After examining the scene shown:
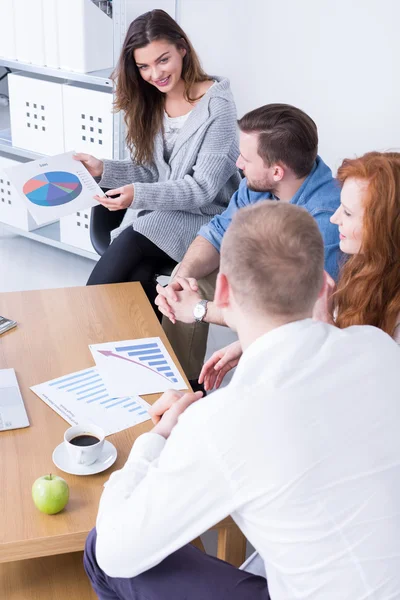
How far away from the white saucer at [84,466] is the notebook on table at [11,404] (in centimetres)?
13

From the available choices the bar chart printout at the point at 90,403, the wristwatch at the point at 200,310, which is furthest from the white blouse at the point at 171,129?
the bar chart printout at the point at 90,403

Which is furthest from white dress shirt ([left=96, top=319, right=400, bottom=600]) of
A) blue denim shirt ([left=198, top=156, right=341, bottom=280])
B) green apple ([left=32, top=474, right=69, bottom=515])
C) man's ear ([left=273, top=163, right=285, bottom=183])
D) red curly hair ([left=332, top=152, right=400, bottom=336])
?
man's ear ([left=273, top=163, right=285, bottom=183])

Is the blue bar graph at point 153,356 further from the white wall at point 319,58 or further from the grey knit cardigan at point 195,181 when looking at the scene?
the white wall at point 319,58

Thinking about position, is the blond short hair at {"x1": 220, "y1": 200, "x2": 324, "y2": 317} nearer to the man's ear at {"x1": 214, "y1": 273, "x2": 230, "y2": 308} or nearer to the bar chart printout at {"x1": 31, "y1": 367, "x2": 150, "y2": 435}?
the man's ear at {"x1": 214, "y1": 273, "x2": 230, "y2": 308}

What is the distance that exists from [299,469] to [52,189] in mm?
1569

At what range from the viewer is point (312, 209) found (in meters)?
2.00

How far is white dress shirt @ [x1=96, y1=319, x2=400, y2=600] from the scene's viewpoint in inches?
35.7

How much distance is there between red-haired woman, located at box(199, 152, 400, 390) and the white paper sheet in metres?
0.82

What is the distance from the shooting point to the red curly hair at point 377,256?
1575 mm

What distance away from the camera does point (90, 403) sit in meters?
1.56

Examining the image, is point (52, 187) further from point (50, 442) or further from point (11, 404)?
point (50, 442)

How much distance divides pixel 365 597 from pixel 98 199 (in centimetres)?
160

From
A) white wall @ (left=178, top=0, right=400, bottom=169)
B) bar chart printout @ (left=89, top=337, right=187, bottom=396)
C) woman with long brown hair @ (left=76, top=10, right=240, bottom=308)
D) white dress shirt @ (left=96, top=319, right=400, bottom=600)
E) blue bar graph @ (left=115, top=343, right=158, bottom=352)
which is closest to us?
white dress shirt @ (left=96, top=319, right=400, bottom=600)

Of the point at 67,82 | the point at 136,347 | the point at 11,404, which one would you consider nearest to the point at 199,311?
the point at 136,347
